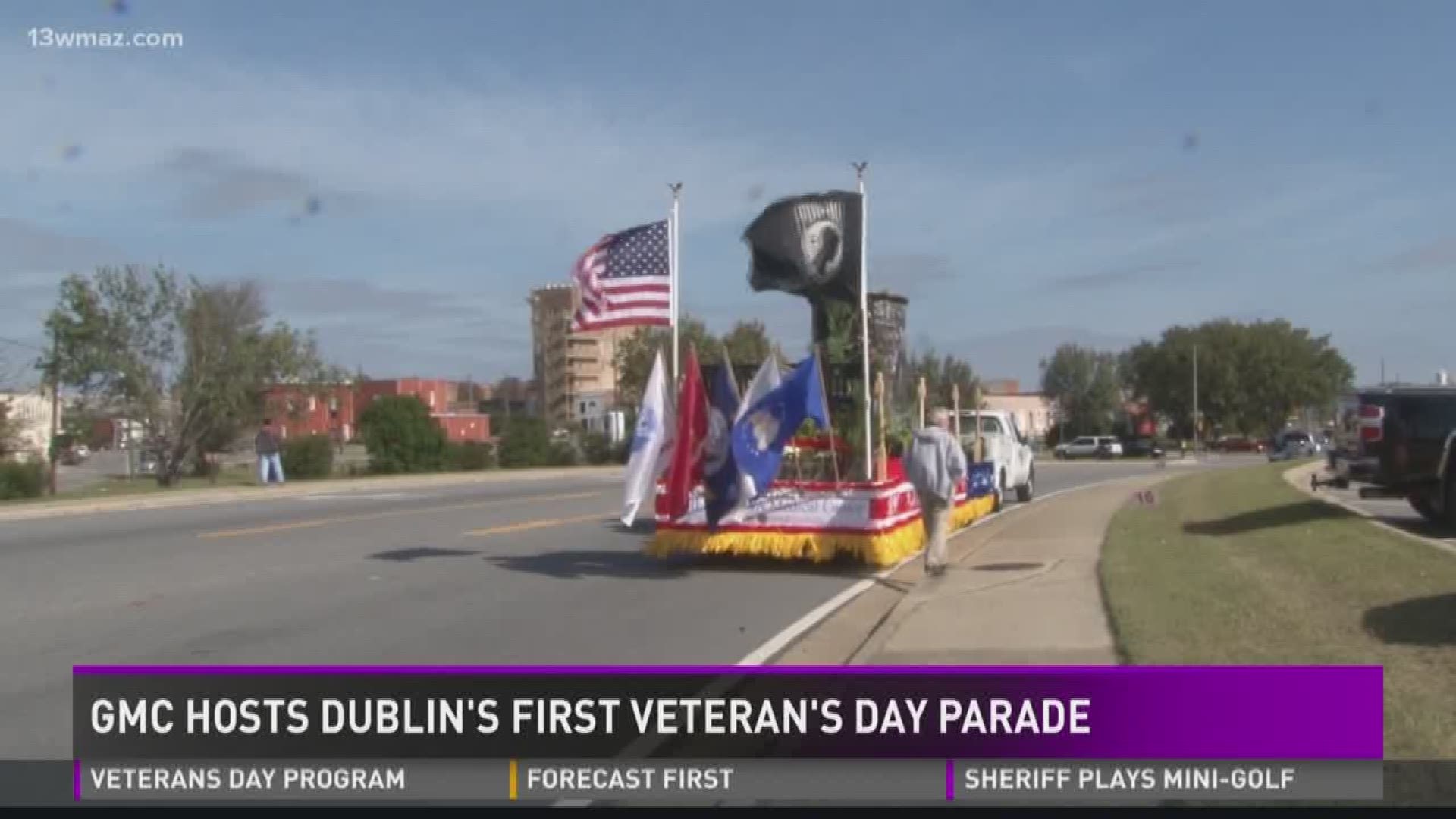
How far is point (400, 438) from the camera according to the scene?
155ft

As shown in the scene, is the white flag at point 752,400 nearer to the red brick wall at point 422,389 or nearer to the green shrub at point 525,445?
the green shrub at point 525,445

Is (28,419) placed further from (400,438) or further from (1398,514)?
(1398,514)

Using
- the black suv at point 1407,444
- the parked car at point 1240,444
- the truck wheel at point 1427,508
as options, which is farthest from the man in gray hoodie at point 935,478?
the parked car at point 1240,444

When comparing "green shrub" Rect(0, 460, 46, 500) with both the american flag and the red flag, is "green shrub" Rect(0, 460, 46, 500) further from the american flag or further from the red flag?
the red flag

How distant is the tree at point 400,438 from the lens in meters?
47.1

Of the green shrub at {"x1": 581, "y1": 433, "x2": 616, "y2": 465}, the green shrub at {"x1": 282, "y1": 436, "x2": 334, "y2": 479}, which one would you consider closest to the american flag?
the green shrub at {"x1": 282, "y1": 436, "x2": 334, "y2": 479}

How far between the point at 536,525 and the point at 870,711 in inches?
548

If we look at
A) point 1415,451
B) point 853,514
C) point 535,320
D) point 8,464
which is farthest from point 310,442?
point 535,320

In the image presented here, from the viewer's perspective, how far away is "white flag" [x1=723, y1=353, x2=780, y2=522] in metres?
14.1

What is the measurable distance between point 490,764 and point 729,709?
163cm

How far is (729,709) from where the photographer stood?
26.1ft

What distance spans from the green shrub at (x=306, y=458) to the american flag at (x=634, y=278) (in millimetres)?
28832

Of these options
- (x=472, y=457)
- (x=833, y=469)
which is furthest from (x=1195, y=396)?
(x=833, y=469)

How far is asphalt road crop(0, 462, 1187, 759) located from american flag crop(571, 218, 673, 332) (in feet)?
9.59
